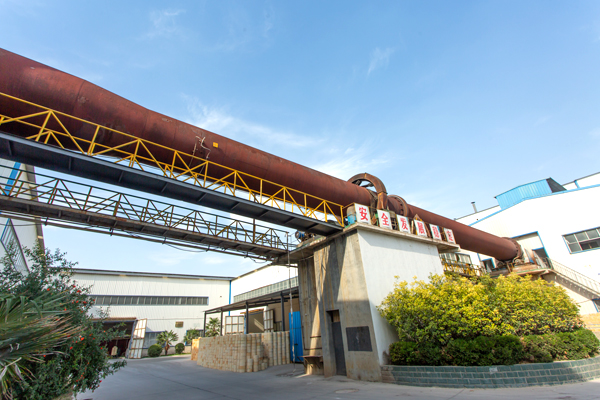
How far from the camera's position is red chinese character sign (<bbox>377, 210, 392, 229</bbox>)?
13433mm

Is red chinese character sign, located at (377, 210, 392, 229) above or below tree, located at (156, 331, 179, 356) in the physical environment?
above

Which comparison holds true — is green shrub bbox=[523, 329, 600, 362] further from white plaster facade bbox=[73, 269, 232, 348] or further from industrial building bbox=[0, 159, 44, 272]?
white plaster facade bbox=[73, 269, 232, 348]

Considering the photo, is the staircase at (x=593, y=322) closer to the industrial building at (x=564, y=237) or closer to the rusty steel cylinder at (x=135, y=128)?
the industrial building at (x=564, y=237)

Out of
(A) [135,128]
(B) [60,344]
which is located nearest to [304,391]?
(B) [60,344]

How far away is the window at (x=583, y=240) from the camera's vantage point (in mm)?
20328

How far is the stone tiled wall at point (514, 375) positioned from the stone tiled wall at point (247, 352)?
33.0ft

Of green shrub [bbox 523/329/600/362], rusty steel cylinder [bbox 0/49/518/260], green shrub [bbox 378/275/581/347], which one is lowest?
green shrub [bbox 523/329/600/362]

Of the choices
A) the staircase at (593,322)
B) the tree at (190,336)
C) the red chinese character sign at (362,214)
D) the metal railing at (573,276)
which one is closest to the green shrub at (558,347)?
the red chinese character sign at (362,214)

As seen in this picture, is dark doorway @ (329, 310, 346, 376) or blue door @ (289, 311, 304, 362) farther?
blue door @ (289, 311, 304, 362)

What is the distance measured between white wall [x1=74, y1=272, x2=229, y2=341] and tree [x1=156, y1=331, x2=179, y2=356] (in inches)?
39.0

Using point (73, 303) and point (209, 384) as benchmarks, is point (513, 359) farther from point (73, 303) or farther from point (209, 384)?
point (73, 303)

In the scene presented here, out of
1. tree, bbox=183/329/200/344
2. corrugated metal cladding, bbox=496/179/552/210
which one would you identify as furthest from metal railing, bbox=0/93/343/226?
tree, bbox=183/329/200/344

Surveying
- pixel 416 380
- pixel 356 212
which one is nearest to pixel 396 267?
pixel 356 212

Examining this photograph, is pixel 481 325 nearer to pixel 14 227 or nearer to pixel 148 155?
pixel 148 155
